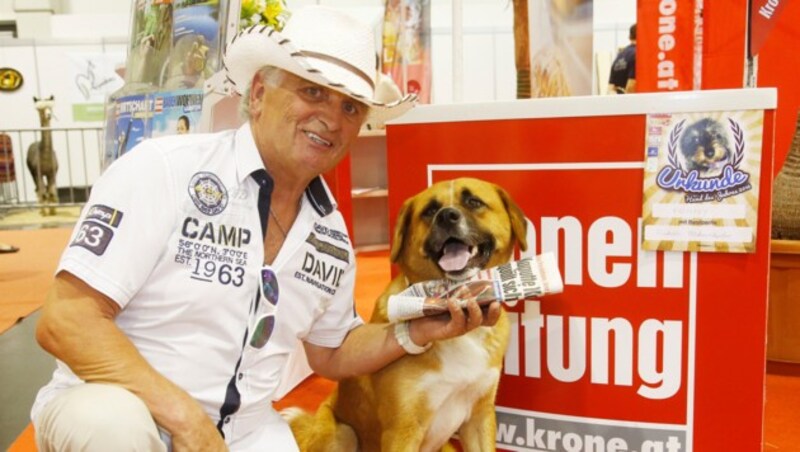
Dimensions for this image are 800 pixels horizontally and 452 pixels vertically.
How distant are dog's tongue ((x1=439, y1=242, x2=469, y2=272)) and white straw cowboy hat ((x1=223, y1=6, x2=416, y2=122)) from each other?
44 cm

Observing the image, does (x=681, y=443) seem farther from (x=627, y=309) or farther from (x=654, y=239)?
(x=654, y=239)

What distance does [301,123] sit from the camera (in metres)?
1.52

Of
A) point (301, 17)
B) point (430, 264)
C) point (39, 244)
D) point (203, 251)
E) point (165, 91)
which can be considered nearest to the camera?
point (203, 251)

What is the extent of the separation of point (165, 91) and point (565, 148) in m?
1.53

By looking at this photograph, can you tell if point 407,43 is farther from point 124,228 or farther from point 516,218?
point 124,228

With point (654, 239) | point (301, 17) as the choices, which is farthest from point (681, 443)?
point (301, 17)

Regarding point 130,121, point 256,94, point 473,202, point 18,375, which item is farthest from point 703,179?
point 18,375

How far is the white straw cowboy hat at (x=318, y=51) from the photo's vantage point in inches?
56.3

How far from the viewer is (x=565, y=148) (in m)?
1.98

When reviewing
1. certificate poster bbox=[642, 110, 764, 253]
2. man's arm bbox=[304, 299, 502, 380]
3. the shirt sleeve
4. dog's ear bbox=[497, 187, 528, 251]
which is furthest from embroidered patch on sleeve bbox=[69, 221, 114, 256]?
certificate poster bbox=[642, 110, 764, 253]

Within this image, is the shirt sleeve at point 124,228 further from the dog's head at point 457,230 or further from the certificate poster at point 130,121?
the certificate poster at point 130,121

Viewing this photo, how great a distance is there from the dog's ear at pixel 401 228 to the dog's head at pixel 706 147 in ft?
2.57

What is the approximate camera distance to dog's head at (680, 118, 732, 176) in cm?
181

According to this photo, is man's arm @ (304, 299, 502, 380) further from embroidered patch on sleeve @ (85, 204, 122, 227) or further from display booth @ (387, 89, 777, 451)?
embroidered patch on sleeve @ (85, 204, 122, 227)
